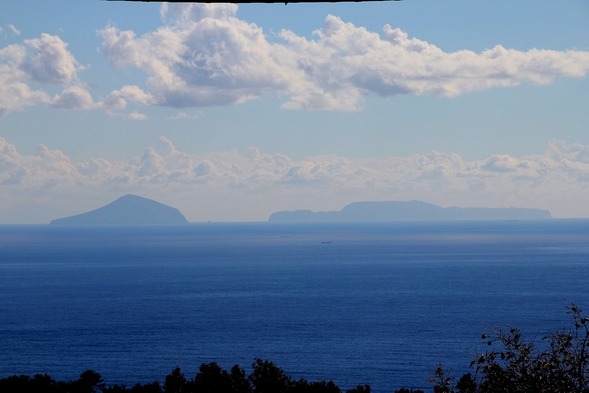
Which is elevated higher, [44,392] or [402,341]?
[44,392]

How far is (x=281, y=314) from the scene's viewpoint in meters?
80.1

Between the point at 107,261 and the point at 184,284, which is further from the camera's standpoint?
the point at 107,261

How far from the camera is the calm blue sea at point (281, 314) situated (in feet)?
186

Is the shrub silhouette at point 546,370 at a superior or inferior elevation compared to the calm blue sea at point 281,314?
superior

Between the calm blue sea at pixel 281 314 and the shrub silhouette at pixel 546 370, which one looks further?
the calm blue sea at pixel 281 314

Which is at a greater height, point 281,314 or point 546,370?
point 546,370

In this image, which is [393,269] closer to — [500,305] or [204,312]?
[500,305]

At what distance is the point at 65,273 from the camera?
131 m

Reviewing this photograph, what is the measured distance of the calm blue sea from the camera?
56.7m

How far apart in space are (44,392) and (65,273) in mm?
107164

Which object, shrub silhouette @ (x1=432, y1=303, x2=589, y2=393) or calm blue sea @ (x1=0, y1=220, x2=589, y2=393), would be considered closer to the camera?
shrub silhouette @ (x1=432, y1=303, x2=589, y2=393)

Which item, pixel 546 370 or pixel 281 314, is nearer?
pixel 546 370

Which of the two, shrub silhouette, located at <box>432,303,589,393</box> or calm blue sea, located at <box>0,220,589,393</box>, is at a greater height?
shrub silhouette, located at <box>432,303,589,393</box>

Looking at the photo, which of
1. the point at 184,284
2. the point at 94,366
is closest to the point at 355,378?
the point at 94,366
